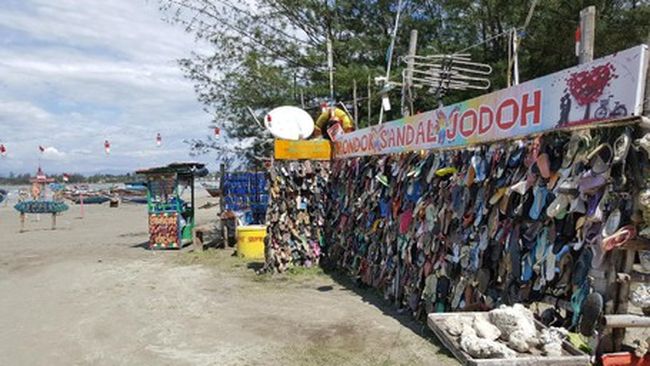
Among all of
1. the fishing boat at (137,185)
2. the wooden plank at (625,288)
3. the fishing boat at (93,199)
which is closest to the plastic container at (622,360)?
the wooden plank at (625,288)

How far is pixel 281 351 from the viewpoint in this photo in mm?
5836

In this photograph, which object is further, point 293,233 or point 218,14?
point 218,14

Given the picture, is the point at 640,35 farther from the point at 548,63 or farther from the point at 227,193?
the point at 227,193

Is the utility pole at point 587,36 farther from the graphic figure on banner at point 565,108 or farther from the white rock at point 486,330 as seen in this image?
the white rock at point 486,330

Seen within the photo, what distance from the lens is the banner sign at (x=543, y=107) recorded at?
3.55 m

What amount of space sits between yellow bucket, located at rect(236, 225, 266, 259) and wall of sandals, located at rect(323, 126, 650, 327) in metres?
4.57

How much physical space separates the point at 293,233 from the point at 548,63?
7317mm

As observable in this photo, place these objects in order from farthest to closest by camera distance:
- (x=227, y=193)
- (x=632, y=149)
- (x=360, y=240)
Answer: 1. (x=227, y=193)
2. (x=360, y=240)
3. (x=632, y=149)

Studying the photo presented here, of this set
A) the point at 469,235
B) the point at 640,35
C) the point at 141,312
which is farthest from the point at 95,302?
the point at 640,35

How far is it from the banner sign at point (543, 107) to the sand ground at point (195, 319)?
2.33 metres

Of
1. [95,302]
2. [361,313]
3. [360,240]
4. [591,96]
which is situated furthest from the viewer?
[360,240]

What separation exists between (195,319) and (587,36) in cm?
578

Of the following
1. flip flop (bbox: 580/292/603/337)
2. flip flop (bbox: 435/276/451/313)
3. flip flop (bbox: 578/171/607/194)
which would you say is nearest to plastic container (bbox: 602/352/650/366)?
flip flop (bbox: 580/292/603/337)

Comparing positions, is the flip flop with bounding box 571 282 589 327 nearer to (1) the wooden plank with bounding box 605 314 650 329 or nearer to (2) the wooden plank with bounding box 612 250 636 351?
(2) the wooden plank with bounding box 612 250 636 351
